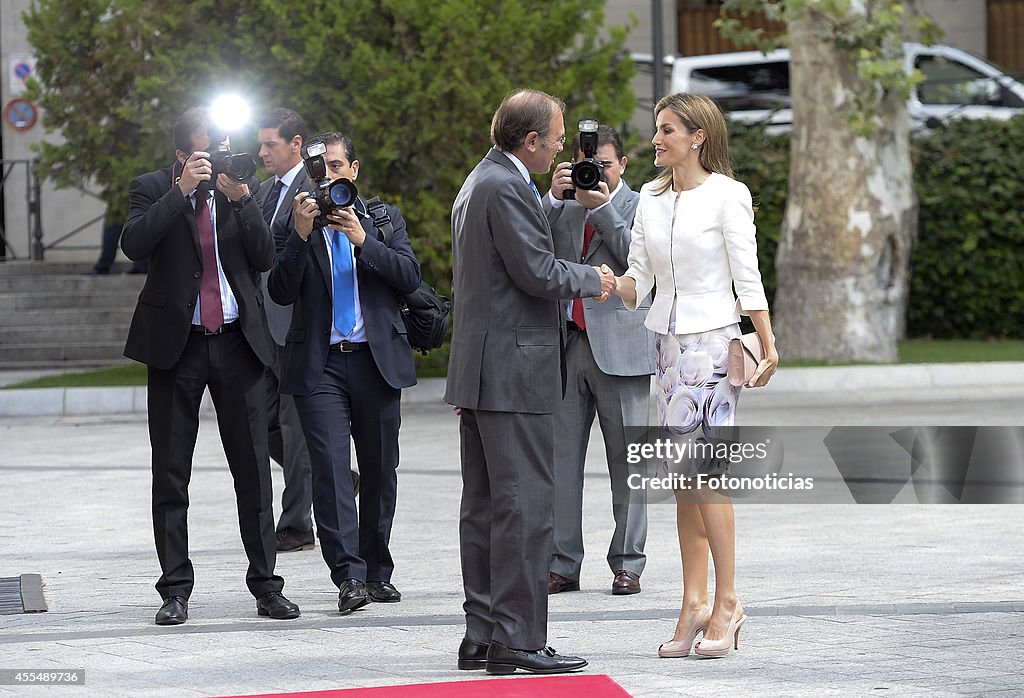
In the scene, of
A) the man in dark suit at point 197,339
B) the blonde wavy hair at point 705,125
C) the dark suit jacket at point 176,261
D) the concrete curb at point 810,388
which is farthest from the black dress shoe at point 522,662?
the concrete curb at point 810,388

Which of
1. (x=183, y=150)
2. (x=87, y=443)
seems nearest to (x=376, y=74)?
(x=87, y=443)

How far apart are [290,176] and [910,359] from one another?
10.8 m

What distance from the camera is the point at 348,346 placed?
22.6 feet

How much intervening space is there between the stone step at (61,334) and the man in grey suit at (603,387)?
12632 mm

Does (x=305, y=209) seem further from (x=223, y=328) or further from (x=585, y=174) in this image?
(x=585, y=174)

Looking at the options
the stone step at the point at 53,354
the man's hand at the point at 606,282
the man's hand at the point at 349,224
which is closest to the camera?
the man's hand at the point at 606,282

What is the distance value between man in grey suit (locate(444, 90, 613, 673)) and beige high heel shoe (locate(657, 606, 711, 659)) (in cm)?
34

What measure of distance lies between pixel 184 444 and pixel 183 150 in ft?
3.88

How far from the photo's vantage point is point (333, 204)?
256 inches

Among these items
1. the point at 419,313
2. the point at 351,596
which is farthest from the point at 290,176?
the point at 351,596

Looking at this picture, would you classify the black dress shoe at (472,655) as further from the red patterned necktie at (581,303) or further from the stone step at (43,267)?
the stone step at (43,267)

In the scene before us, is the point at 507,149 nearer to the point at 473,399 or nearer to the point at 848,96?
the point at 473,399

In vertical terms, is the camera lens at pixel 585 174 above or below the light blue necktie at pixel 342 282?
above

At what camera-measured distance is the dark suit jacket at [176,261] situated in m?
6.43
